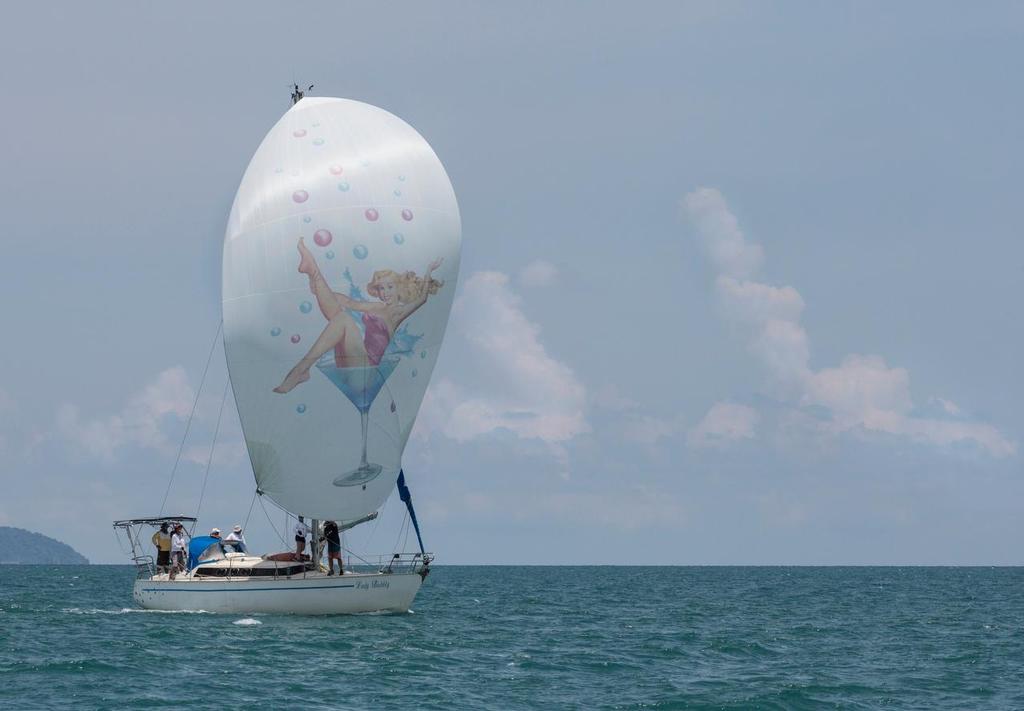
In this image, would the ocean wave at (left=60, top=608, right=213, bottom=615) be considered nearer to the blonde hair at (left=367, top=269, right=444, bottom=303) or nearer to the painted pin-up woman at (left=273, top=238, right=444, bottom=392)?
the painted pin-up woman at (left=273, top=238, right=444, bottom=392)

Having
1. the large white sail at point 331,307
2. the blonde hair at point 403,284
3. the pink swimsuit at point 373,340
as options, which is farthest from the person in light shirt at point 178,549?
the blonde hair at point 403,284

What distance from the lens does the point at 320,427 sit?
148 feet

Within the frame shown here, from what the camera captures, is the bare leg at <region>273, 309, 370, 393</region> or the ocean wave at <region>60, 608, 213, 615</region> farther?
the ocean wave at <region>60, 608, 213, 615</region>

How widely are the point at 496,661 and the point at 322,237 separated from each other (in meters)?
14.3

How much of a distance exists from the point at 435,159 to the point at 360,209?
3.95 meters

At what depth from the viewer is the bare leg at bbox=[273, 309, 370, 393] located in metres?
44.6

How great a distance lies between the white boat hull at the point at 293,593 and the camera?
144 ft

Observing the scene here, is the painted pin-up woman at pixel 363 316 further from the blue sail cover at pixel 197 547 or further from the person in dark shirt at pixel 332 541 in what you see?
the blue sail cover at pixel 197 547

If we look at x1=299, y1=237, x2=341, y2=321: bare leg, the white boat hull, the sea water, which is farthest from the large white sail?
the sea water

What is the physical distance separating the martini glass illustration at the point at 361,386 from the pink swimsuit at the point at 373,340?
0.59ft

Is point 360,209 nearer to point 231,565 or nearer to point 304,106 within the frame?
point 304,106

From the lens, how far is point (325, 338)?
1758 inches

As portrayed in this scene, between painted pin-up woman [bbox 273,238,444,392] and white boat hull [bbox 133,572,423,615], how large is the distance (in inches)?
229

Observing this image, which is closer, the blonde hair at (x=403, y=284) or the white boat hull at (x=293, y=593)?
the white boat hull at (x=293, y=593)
